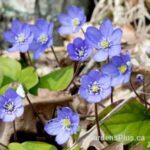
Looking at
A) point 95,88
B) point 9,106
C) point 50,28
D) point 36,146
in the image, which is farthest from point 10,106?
point 50,28

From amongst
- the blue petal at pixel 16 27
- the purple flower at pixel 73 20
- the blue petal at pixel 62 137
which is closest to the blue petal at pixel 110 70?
the blue petal at pixel 62 137

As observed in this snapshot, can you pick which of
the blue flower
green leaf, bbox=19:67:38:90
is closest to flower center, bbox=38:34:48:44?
the blue flower

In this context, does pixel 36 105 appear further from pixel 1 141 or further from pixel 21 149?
pixel 21 149

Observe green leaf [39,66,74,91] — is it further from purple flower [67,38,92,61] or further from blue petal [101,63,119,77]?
blue petal [101,63,119,77]

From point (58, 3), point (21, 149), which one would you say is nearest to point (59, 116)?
point (21, 149)

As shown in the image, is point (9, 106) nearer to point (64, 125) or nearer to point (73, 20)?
point (64, 125)

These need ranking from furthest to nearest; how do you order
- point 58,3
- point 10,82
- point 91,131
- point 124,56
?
1. point 58,3
2. point 10,82
3. point 91,131
4. point 124,56

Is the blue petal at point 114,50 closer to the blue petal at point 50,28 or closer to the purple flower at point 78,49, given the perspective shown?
the purple flower at point 78,49
